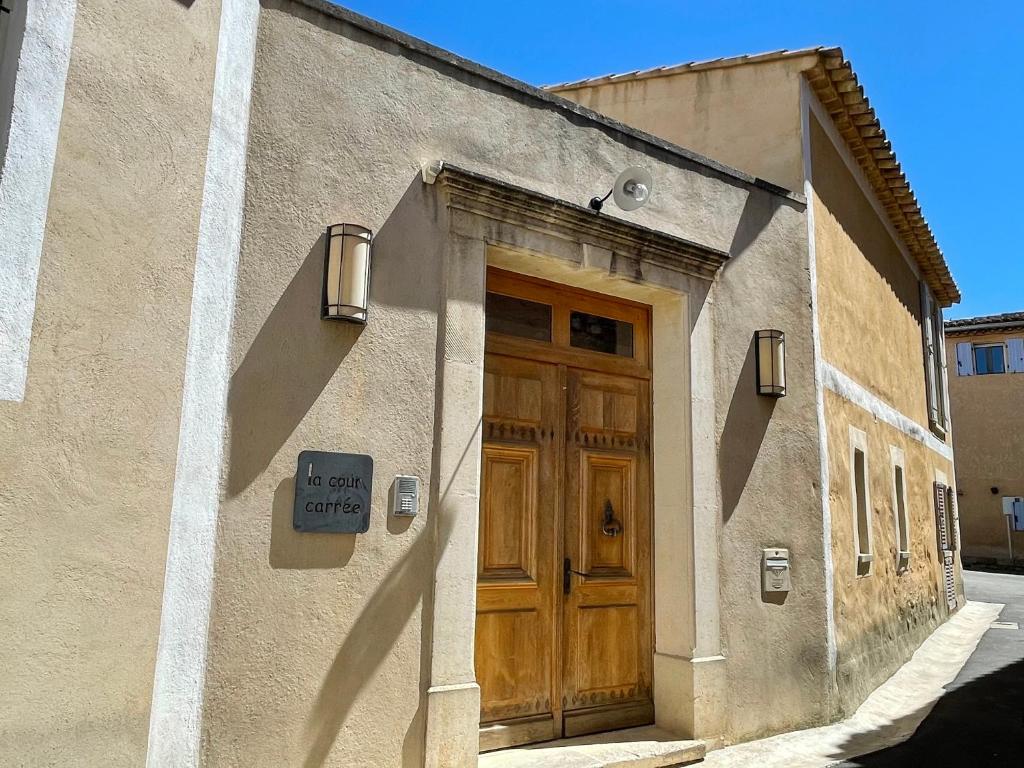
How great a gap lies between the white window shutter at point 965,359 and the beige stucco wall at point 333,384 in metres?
23.1

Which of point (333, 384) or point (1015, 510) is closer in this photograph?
point (333, 384)

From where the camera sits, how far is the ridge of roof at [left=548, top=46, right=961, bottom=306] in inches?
281

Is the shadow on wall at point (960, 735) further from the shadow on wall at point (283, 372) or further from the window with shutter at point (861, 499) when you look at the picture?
the shadow on wall at point (283, 372)

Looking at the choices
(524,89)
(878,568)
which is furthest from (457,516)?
(878,568)

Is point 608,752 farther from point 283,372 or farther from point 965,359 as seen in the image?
point 965,359

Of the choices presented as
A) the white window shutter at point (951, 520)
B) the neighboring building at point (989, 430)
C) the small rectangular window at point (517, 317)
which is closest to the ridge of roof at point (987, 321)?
the neighboring building at point (989, 430)

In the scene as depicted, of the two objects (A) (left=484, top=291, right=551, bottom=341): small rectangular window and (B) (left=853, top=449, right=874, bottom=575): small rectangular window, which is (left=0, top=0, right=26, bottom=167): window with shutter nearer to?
(A) (left=484, top=291, right=551, bottom=341): small rectangular window

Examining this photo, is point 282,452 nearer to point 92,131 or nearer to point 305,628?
point 305,628

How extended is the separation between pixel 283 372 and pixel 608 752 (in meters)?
2.80

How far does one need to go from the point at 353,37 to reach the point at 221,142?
1044 mm

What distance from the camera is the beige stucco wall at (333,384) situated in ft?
11.5

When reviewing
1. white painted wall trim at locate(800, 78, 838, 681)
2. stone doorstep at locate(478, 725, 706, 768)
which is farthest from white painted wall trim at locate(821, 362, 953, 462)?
stone doorstep at locate(478, 725, 706, 768)

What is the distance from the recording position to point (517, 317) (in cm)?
500

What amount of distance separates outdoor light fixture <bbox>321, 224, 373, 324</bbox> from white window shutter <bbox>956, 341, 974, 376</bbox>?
80.1 feet
